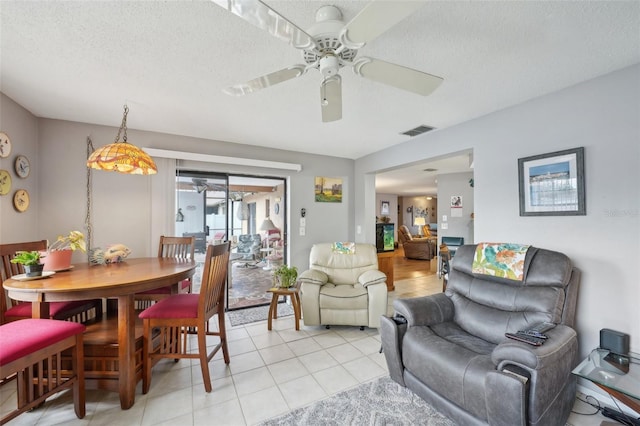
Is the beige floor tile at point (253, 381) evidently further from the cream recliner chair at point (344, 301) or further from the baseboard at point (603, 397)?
the baseboard at point (603, 397)

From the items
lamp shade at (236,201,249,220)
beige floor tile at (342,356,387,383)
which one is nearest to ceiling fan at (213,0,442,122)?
beige floor tile at (342,356,387,383)

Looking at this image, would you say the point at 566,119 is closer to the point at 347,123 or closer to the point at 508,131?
the point at 508,131

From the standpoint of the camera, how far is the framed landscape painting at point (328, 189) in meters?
4.51

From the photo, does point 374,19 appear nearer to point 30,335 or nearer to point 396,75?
point 396,75

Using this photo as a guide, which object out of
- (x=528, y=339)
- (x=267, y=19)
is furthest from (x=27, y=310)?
(x=528, y=339)

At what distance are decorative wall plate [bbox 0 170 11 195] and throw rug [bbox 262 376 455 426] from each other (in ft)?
9.63

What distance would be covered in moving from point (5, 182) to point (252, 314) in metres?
2.81

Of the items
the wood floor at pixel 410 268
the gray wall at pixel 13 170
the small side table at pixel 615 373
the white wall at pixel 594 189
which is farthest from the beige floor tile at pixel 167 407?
the wood floor at pixel 410 268

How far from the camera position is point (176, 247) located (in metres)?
3.07

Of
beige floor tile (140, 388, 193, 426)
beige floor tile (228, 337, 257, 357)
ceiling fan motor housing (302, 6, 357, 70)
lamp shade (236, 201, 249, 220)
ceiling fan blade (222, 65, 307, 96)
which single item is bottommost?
→ beige floor tile (228, 337, 257, 357)

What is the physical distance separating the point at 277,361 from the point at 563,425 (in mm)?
2090

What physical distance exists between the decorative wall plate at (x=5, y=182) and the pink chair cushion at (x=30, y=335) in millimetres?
1393

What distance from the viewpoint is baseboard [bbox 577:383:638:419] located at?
1.79m

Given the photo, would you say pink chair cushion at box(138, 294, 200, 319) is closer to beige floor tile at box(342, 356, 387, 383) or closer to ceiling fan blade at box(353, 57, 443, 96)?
beige floor tile at box(342, 356, 387, 383)
